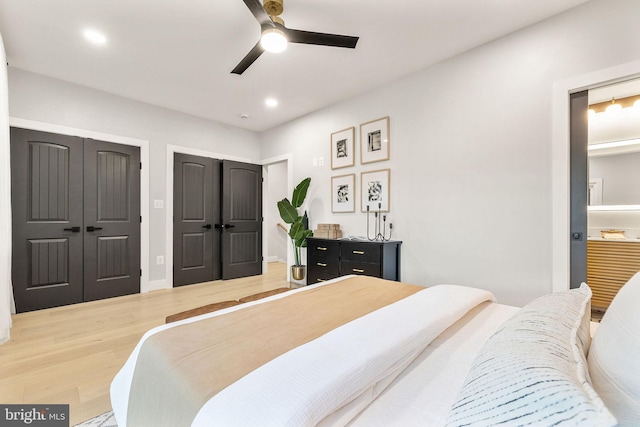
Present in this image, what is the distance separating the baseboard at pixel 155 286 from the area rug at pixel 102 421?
2.84 m

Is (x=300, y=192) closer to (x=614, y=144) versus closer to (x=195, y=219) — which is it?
(x=195, y=219)

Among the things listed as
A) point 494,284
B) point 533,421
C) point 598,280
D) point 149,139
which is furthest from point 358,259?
point 149,139

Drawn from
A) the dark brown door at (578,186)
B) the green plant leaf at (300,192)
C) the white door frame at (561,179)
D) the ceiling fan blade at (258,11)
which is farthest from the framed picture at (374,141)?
the ceiling fan blade at (258,11)

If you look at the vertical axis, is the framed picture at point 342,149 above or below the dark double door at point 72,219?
above

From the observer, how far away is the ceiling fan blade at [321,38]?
2.08 meters

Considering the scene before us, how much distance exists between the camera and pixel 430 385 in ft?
2.65

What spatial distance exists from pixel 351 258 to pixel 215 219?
2.54 metres

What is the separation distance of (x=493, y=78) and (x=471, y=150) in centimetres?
67

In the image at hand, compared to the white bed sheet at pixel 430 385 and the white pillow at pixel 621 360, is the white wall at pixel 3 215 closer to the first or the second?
the white bed sheet at pixel 430 385

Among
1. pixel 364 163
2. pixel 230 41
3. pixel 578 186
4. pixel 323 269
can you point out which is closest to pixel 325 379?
pixel 578 186

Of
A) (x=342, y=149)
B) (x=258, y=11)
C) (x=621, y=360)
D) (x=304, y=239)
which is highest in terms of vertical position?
(x=258, y=11)

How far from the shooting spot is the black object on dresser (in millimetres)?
3145

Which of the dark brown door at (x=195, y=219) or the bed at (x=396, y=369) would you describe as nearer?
the bed at (x=396, y=369)

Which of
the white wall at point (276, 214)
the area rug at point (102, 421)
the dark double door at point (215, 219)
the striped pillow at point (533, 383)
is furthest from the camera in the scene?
the white wall at point (276, 214)
